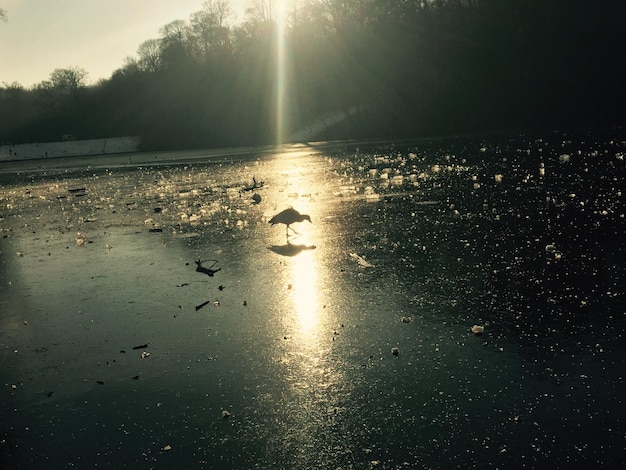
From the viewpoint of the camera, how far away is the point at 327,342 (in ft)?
18.0

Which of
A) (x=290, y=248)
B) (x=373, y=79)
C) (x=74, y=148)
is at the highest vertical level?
(x=373, y=79)

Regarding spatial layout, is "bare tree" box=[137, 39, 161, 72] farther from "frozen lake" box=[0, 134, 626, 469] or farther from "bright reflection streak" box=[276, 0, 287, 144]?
"frozen lake" box=[0, 134, 626, 469]

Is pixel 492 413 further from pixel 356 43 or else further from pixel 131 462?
pixel 356 43

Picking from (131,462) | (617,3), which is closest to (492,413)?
(131,462)

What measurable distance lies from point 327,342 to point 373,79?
181ft

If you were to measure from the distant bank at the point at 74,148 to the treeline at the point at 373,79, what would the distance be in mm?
2809

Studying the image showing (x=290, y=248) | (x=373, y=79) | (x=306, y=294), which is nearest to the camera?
(x=306, y=294)

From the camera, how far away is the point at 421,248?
9188 millimetres

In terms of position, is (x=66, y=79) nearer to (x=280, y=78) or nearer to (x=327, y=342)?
(x=280, y=78)

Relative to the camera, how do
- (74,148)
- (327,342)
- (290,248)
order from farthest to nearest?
1. (74,148)
2. (290,248)
3. (327,342)

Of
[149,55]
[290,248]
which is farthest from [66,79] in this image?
[290,248]

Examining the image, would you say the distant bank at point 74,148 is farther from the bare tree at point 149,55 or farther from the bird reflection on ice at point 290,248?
the bird reflection on ice at point 290,248

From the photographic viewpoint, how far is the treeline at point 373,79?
50.5 metres

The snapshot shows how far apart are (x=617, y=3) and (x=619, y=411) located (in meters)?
57.6
